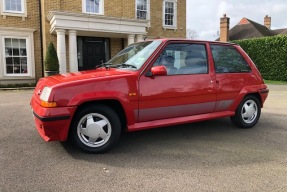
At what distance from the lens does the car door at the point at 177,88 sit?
14.2 ft

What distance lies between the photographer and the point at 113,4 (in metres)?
16.0

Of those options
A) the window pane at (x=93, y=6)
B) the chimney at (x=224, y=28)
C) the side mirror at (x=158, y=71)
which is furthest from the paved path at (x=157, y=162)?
the chimney at (x=224, y=28)

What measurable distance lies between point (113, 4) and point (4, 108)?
33.4 ft

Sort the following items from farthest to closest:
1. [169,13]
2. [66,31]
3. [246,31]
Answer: [246,31] < [169,13] < [66,31]

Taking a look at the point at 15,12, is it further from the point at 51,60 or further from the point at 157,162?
the point at 157,162

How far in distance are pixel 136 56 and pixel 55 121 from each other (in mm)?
1755

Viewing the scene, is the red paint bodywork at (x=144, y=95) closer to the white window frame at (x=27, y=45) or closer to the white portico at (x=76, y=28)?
the white portico at (x=76, y=28)

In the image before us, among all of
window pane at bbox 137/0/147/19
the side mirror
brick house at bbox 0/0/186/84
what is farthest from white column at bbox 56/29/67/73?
the side mirror

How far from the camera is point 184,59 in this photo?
15.8 feet

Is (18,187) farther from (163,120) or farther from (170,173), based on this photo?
(163,120)

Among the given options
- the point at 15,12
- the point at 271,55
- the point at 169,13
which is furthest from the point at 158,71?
the point at 271,55

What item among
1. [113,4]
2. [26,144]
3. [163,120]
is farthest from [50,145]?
[113,4]

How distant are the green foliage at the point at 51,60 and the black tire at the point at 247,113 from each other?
985 centimetres

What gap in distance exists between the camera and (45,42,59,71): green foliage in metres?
13.1
